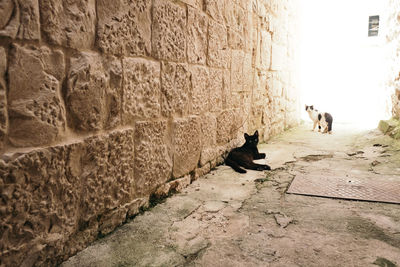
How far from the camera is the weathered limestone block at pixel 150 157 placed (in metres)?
1.90

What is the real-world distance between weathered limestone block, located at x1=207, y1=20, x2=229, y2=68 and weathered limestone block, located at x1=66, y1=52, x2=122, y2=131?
1352 millimetres

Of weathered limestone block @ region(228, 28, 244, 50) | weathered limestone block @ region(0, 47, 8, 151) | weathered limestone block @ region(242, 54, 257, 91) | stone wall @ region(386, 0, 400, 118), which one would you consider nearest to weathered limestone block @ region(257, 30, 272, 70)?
weathered limestone block @ region(242, 54, 257, 91)

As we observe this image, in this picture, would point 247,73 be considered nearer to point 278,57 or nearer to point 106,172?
point 278,57

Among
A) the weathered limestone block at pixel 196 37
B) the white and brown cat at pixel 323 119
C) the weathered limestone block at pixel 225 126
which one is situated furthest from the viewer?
the white and brown cat at pixel 323 119

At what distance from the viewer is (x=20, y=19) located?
3.71 ft

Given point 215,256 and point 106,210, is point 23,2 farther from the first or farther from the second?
point 215,256

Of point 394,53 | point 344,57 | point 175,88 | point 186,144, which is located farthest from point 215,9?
point 344,57

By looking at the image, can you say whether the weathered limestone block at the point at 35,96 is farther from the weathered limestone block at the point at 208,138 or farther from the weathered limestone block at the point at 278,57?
the weathered limestone block at the point at 278,57

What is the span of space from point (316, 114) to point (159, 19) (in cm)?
498

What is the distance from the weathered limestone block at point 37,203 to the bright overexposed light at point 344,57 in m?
9.43

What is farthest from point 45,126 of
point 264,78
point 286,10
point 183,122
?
point 286,10

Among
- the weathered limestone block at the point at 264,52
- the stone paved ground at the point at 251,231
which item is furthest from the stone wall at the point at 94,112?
the weathered limestone block at the point at 264,52

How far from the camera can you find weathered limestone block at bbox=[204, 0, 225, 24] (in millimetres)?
2726

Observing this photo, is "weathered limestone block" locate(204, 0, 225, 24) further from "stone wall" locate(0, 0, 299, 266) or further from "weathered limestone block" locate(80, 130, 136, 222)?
"weathered limestone block" locate(80, 130, 136, 222)
